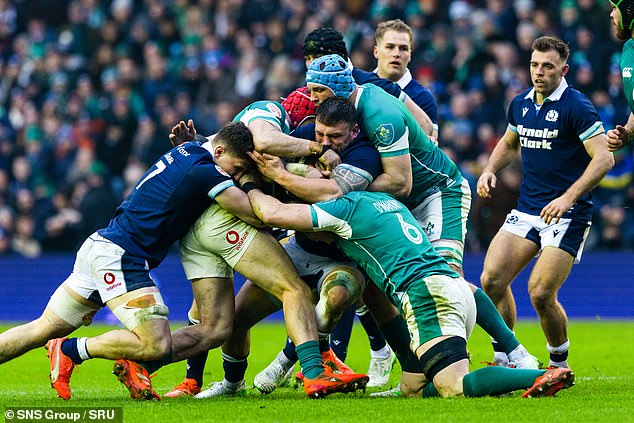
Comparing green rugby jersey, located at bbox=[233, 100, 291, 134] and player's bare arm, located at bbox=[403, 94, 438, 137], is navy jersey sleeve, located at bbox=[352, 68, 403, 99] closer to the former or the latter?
player's bare arm, located at bbox=[403, 94, 438, 137]

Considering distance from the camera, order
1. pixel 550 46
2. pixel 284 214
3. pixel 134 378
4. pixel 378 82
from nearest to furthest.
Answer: pixel 134 378
pixel 284 214
pixel 550 46
pixel 378 82

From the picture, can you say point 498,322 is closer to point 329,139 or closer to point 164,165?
point 329,139

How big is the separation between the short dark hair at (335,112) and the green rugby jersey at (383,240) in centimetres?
57

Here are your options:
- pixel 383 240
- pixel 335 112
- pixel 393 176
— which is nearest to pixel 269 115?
pixel 335 112

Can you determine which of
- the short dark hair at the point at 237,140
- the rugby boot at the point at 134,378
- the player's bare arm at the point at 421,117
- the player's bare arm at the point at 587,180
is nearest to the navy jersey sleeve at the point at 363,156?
the short dark hair at the point at 237,140

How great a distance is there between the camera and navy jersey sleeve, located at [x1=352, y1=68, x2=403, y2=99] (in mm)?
9898

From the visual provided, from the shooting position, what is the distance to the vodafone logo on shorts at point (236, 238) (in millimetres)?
8234

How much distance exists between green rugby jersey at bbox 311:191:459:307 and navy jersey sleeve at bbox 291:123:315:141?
726 mm

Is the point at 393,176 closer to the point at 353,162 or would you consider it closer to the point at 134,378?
the point at 353,162

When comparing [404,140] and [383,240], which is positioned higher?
[404,140]

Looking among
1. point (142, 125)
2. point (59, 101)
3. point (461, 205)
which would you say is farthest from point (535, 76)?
point (59, 101)

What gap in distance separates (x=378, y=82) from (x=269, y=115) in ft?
6.00

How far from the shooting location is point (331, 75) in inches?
329

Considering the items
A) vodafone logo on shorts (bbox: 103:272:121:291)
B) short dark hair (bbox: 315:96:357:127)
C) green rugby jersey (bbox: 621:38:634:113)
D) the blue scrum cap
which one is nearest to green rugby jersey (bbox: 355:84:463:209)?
the blue scrum cap
